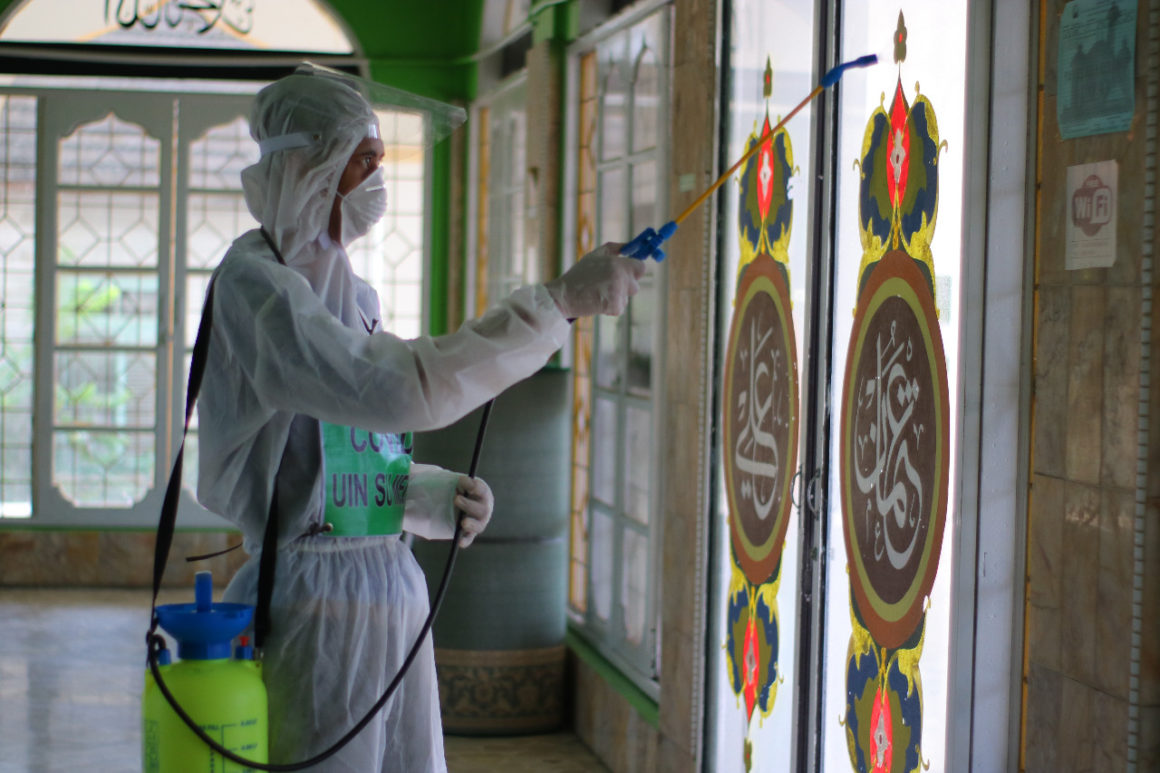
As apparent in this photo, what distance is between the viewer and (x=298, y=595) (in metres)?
1.82

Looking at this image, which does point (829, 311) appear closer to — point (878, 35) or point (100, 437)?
point (878, 35)

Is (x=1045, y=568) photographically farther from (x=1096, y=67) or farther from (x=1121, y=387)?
(x=1096, y=67)

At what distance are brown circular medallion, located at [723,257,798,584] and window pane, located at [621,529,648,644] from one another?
3.23 feet

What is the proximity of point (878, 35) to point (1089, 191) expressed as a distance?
91 cm

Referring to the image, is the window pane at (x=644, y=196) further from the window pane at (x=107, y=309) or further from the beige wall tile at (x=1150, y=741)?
the window pane at (x=107, y=309)

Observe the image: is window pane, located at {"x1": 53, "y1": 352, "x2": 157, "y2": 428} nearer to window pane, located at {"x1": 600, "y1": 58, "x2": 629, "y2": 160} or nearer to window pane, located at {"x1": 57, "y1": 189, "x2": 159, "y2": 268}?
window pane, located at {"x1": 57, "y1": 189, "x2": 159, "y2": 268}

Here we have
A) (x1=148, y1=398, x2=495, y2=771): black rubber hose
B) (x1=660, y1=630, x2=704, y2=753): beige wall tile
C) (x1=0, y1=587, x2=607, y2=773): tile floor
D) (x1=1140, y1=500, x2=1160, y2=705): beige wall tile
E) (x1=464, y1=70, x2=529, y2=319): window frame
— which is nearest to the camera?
(x1=148, y1=398, x2=495, y2=771): black rubber hose

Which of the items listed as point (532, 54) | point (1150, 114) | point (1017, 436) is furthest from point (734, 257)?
point (532, 54)

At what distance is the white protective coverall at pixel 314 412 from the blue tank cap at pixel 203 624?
0.37 feet

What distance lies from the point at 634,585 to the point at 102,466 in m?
3.89

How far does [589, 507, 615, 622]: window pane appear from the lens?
15.5 feet

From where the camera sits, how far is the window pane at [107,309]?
284 inches

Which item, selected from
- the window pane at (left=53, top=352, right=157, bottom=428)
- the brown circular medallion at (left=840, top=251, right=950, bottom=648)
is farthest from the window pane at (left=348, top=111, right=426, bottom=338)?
the brown circular medallion at (left=840, top=251, right=950, bottom=648)

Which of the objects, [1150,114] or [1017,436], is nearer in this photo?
[1150,114]
